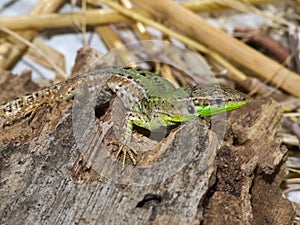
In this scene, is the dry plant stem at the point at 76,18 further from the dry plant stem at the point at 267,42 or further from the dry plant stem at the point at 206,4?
the dry plant stem at the point at 267,42

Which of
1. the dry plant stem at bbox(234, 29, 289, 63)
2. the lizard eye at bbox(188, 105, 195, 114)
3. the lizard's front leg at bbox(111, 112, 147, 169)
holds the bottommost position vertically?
the dry plant stem at bbox(234, 29, 289, 63)

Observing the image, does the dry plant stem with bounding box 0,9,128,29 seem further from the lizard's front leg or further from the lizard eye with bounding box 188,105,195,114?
the lizard eye with bounding box 188,105,195,114

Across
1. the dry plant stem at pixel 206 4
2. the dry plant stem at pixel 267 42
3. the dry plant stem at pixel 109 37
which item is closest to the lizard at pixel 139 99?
the dry plant stem at pixel 109 37

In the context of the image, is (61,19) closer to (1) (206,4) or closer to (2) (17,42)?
(2) (17,42)

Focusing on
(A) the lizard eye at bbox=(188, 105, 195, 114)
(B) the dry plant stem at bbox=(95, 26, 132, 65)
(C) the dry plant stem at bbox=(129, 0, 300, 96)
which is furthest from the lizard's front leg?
(B) the dry plant stem at bbox=(95, 26, 132, 65)

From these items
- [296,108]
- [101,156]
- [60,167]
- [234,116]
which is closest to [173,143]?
[101,156]

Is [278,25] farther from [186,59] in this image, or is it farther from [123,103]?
[123,103]
